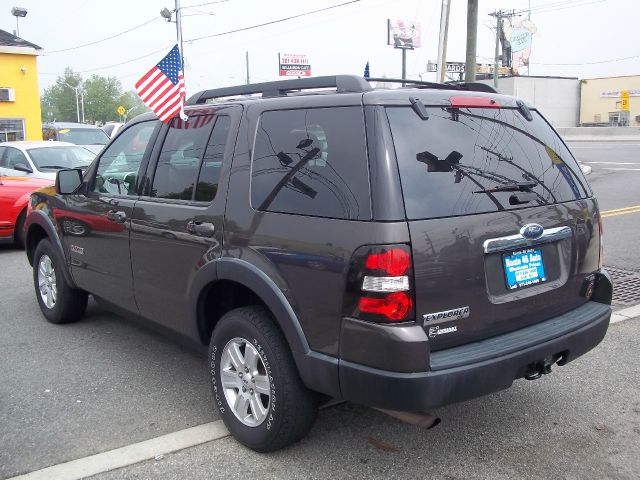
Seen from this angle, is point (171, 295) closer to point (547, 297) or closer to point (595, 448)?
point (547, 297)

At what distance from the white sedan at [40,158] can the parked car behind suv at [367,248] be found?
7.74 meters

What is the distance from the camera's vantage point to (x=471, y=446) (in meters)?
3.36

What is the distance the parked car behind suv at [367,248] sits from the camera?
8.84 feet

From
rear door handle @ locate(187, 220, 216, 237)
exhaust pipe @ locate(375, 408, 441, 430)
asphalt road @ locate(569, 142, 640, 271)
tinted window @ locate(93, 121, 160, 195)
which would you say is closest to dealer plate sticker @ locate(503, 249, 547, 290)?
exhaust pipe @ locate(375, 408, 441, 430)

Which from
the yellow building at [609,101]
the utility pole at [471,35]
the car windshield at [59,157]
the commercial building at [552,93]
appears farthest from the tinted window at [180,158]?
the yellow building at [609,101]

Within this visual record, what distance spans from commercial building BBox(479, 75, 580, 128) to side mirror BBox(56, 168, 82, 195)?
58.1m

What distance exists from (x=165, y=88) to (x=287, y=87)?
3.79 feet

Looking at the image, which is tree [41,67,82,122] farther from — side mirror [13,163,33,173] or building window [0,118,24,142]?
side mirror [13,163,33,173]

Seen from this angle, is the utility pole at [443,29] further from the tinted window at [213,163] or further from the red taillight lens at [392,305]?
the red taillight lens at [392,305]

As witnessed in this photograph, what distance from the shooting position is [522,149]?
329 centimetres

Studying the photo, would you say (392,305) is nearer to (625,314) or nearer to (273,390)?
(273,390)

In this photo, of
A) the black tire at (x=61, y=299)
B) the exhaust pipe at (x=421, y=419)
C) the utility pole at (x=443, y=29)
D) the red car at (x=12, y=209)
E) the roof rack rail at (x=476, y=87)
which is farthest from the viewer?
the utility pole at (x=443, y=29)

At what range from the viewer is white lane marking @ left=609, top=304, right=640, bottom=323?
5.41 m

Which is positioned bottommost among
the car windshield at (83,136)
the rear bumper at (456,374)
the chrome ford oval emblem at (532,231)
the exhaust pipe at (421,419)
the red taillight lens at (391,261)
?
the exhaust pipe at (421,419)
